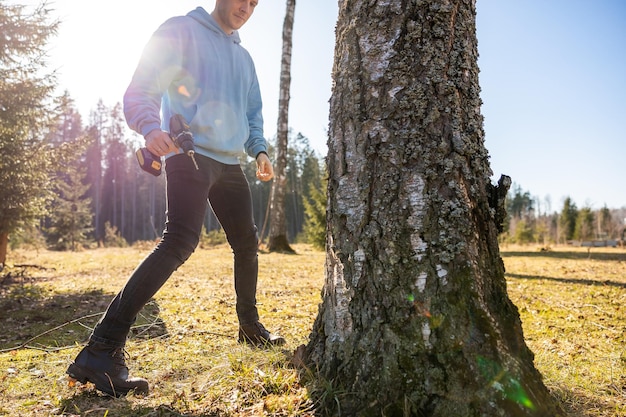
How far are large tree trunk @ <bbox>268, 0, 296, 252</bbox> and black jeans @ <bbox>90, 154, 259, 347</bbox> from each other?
8.95 m

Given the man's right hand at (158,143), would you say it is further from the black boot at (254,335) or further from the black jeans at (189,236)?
the black boot at (254,335)

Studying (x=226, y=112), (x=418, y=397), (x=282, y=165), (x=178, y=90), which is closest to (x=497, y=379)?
(x=418, y=397)

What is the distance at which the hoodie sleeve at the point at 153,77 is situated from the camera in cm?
209

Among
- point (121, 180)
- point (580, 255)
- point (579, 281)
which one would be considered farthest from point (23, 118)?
point (121, 180)

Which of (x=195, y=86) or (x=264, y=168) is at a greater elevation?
(x=195, y=86)

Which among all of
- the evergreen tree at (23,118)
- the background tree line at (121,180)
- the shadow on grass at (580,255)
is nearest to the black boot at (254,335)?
the evergreen tree at (23,118)

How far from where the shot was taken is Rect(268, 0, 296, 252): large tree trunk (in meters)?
11.7

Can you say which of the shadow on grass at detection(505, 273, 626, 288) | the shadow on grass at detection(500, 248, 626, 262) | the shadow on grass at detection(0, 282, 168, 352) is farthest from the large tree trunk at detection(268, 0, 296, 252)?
the shadow on grass at detection(500, 248, 626, 262)

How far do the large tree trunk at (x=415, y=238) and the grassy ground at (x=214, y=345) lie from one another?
0.35 metres

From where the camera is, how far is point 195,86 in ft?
7.79

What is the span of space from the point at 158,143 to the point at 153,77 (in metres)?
0.47

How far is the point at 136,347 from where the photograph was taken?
269cm

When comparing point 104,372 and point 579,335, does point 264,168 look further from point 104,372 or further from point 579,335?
point 579,335

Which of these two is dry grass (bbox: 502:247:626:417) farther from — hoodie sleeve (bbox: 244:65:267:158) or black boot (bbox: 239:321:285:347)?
hoodie sleeve (bbox: 244:65:267:158)
